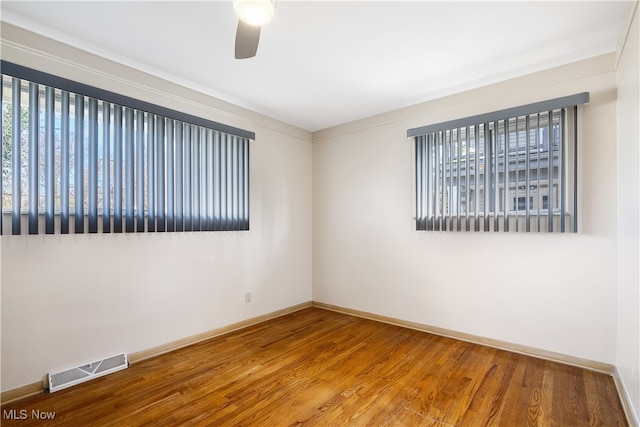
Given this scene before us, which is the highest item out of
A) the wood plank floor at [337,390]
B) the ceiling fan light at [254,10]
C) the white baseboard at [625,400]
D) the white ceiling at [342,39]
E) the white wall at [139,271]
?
the white ceiling at [342,39]

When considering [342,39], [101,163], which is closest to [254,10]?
[342,39]

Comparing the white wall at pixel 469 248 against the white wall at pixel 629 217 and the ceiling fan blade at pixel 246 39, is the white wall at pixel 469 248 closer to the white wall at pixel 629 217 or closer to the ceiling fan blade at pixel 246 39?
the white wall at pixel 629 217

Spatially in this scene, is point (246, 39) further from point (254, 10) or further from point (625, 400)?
point (625, 400)

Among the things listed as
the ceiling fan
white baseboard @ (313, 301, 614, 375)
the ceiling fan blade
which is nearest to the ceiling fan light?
the ceiling fan

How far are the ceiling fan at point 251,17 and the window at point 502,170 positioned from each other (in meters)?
2.23

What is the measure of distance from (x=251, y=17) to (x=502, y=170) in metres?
2.51

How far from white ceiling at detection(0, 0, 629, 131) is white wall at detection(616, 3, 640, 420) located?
0.40 meters

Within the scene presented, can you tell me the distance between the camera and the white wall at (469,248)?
8.23 ft

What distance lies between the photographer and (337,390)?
2.25 metres

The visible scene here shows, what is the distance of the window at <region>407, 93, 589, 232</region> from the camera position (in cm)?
261

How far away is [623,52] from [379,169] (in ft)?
7.46

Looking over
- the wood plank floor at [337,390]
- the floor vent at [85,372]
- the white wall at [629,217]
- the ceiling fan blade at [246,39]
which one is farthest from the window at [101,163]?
the white wall at [629,217]

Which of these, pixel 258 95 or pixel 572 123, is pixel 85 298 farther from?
pixel 572 123

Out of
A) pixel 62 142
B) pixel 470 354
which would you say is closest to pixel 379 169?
pixel 470 354
